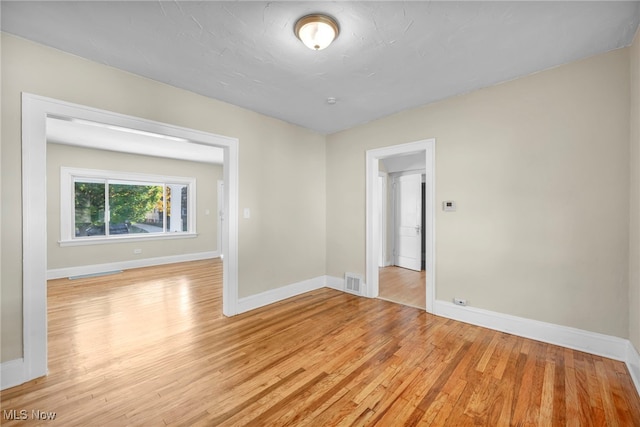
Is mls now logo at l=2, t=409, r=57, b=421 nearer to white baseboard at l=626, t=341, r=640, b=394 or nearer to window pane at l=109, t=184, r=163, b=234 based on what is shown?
white baseboard at l=626, t=341, r=640, b=394

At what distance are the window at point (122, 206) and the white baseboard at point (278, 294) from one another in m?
4.26

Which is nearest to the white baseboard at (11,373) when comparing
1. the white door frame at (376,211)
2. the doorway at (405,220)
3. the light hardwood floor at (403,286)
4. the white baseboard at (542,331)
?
the white door frame at (376,211)

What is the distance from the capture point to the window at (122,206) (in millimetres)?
5320

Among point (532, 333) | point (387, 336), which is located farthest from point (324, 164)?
point (532, 333)

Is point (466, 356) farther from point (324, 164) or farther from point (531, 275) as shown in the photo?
point (324, 164)

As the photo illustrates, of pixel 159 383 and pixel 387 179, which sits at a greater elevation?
pixel 387 179

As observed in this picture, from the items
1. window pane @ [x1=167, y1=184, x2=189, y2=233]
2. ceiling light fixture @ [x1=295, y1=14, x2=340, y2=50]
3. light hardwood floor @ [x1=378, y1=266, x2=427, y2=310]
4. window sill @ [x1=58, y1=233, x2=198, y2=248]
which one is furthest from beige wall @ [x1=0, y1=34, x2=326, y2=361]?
window pane @ [x1=167, y1=184, x2=189, y2=233]

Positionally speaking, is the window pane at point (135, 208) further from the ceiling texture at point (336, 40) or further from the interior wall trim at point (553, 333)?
the interior wall trim at point (553, 333)

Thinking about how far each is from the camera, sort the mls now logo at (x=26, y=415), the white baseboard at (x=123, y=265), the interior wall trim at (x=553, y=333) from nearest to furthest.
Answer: the mls now logo at (x=26, y=415)
the interior wall trim at (x=553, y=333)
the white baseboard at (x=123, y=265)

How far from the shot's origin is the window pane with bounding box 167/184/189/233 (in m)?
6.80

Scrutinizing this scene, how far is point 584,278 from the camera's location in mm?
2348

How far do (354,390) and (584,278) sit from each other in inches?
90.7

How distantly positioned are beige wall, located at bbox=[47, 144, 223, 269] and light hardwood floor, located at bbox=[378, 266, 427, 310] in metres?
4.96

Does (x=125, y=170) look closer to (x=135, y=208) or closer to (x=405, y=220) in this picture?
(x=135, y=208)
